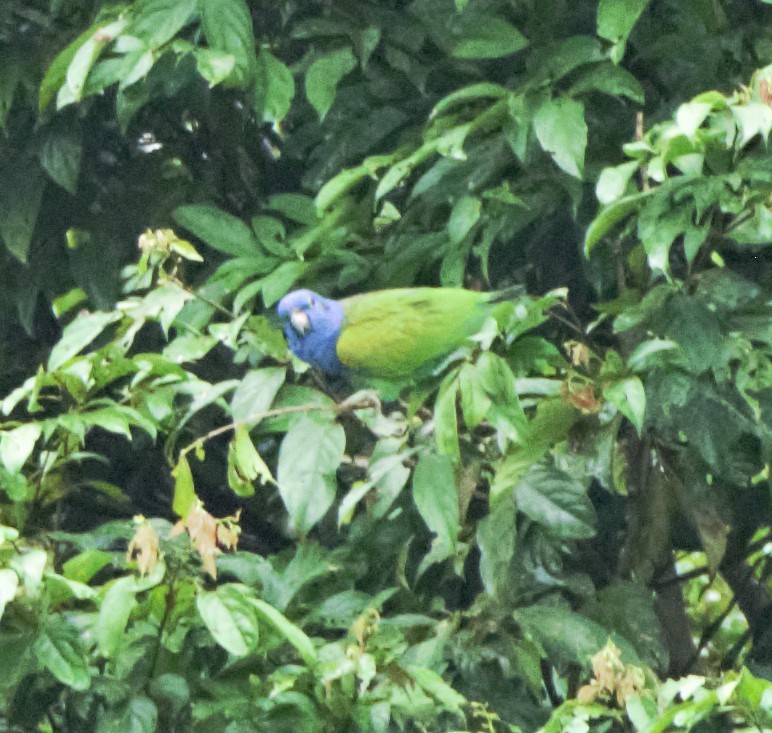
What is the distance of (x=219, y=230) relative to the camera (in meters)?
2.55

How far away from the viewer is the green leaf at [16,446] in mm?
2115

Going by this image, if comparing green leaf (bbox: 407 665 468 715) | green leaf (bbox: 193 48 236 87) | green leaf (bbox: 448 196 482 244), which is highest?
green leaf (bbox: 193 48 236 87)

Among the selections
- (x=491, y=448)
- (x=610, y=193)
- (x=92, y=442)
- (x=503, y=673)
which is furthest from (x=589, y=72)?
(x=92, y=442)

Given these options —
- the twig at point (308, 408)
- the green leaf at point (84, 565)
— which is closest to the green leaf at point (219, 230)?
the twig at point (308, 408)

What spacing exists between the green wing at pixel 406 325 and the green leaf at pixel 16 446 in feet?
2.14

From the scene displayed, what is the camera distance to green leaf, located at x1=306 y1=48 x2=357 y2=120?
2.48m

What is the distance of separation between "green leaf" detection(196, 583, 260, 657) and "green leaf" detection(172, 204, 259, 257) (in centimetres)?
72

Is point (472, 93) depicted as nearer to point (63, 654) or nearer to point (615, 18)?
point (615, 18)

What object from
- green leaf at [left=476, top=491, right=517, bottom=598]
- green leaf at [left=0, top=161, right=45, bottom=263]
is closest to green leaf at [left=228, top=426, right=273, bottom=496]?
green leaf at [left=476, top=491, right=517, bottom=598]

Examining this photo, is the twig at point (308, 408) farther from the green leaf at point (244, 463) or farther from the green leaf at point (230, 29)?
the green leaf at point (230, 29)

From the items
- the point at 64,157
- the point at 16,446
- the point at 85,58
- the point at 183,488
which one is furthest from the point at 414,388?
the point at 64,157

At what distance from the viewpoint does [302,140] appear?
9.17ft

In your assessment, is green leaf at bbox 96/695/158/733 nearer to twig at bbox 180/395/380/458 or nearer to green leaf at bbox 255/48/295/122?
twig at bbox 180/395/380/458

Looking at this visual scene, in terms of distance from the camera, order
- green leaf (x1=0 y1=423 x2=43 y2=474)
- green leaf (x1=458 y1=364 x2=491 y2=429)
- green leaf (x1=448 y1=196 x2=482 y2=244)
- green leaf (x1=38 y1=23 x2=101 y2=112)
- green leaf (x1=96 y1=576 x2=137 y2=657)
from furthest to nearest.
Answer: green leaf (x1=38 y1=23 x2=101 y2=112)
green leaf (x1=448 y1=196 x2=482 y2=244)
green leaf (x1=0 y1=423 x2=43 y2=474)
green leaf (x1=96 y1=576 x2=137 y2=657)
green leaf (x1=458 y1=364 x2=491 y2=429)
